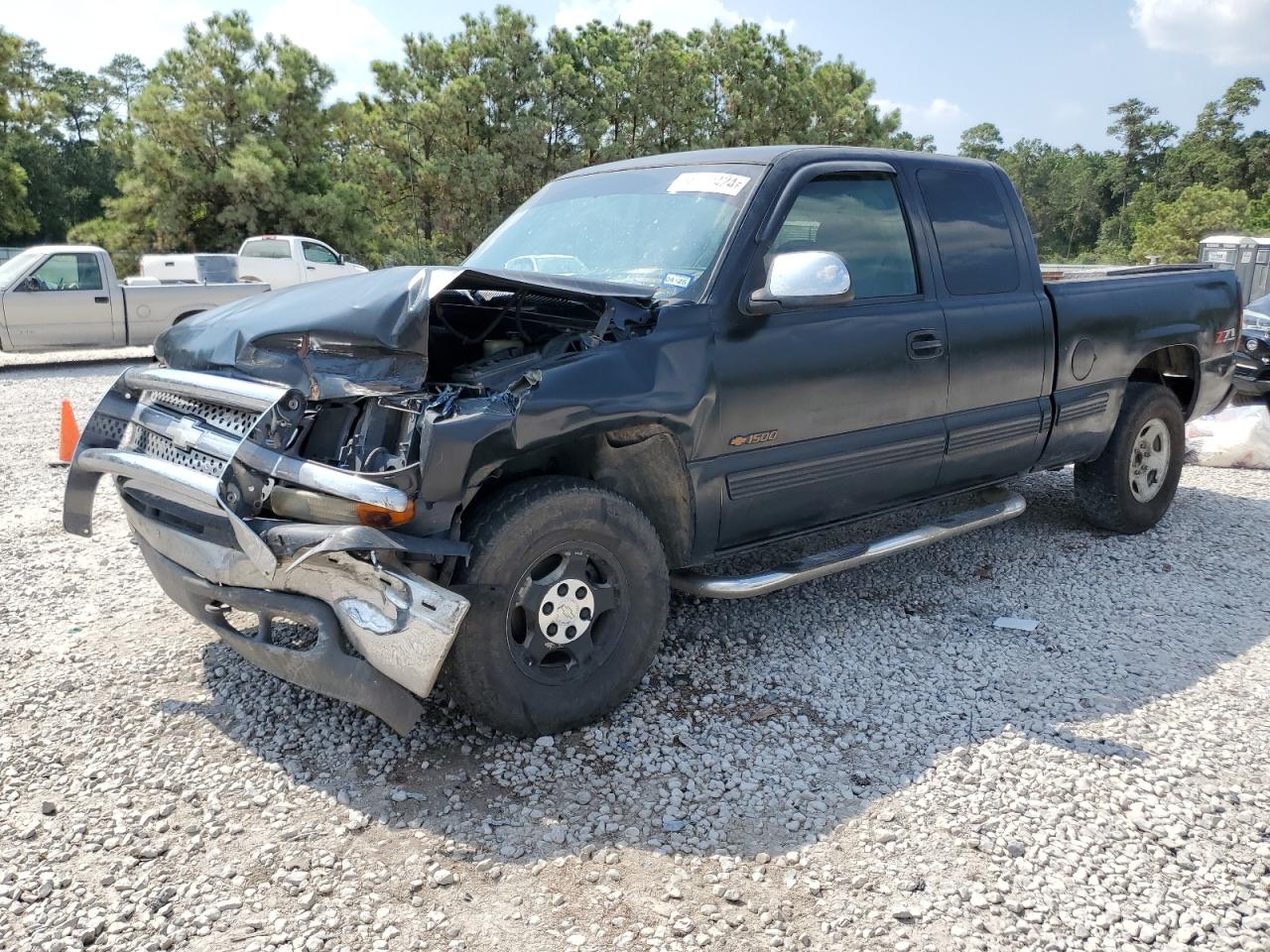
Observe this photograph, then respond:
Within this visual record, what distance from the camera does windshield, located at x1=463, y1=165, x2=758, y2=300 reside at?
3.77 meters

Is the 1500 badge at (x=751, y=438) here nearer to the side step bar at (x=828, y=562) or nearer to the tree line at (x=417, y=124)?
the side step bar at (x=828, y=562)

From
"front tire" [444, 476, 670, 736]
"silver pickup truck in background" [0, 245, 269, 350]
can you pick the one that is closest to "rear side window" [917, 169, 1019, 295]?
"front tire" [444, 476, 670, 736]

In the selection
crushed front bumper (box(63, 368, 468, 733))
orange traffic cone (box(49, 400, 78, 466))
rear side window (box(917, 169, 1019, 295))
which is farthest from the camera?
orange traffic cone (box(49, 400, 78, 466))

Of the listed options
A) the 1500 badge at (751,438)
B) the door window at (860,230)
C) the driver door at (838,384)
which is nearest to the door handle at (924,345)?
the driver door at (838,384)

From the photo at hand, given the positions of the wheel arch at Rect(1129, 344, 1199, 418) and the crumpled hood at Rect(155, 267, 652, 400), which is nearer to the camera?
the crumpled hood at Rect(155, 267, 652, 400)

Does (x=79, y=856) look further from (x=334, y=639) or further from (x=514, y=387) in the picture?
(x=514, y=387)

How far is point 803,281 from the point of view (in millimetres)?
3516

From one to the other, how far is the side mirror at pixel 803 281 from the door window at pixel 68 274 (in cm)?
1330

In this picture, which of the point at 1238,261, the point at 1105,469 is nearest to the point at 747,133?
the point at 1238,261

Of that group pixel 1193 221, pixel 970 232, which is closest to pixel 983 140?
pixel 1193 221

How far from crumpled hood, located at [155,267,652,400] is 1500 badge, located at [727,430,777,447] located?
0.61 m

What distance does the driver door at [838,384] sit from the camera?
12.1 feet

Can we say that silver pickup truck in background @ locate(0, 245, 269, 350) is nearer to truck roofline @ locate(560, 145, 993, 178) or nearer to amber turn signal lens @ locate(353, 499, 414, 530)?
truck roofline @ locate(560, 145, 993, 178)

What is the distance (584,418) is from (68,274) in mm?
13586
